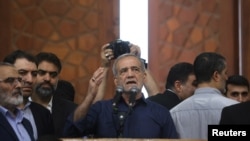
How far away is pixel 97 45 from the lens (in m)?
7.55

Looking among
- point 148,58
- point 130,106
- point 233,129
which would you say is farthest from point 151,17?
point 233,129

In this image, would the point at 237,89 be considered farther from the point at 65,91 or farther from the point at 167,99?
the point at 65,91

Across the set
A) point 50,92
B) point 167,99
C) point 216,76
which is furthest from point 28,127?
point 216,76

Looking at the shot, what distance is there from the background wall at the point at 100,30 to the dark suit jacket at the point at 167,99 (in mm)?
2326

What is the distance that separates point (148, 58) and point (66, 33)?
929 mm

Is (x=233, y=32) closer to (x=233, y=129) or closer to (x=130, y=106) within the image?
(x=130, y=106)

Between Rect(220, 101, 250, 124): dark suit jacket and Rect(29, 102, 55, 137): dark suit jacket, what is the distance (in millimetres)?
1360

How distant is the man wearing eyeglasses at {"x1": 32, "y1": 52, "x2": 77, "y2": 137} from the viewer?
5.02m

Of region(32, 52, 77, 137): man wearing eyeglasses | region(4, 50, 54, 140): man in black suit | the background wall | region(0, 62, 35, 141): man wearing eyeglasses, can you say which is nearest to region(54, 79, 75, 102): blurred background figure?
region(32, 52, 77, 137): man wearing eyeglasses

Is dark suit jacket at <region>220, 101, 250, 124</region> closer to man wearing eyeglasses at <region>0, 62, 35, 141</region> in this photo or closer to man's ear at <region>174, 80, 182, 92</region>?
man wearing eyeglasses at <region>0, 62, 35, 141</region>

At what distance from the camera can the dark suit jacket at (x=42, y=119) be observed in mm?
4633

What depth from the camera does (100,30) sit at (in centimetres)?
754

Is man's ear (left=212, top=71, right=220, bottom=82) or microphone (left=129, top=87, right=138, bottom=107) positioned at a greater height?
man's ear (left=212, top=71, right=220, bottom=82)

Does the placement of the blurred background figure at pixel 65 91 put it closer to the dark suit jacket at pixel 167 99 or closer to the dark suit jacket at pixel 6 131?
the dark suit jacket at pixel 167 99
